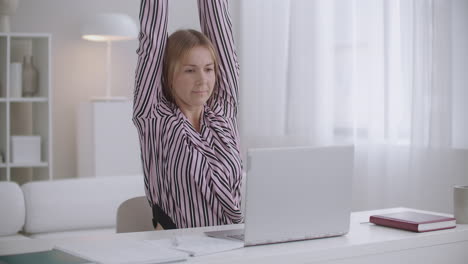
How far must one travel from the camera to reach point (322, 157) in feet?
5.48

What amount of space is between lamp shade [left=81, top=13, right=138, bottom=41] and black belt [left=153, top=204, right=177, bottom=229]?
3.36m

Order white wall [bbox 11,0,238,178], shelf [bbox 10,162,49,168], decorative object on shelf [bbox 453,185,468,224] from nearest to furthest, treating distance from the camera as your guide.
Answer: decorative object on shelf [bbox 453,185,468,224] < shelf [bbox 10,162,49,168] < white wall [bbox 11,0,238,178]

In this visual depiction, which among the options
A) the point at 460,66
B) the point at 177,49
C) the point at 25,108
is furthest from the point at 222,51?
the point at 25,108

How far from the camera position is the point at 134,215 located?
88.0 inches

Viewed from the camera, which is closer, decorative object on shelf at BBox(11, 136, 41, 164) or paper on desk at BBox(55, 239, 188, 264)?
paper on desk at BBox(55, 239, 188, 264)

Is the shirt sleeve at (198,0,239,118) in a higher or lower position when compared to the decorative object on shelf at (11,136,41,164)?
higher

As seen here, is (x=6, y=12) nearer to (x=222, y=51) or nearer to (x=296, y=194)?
(x=222, y=51)

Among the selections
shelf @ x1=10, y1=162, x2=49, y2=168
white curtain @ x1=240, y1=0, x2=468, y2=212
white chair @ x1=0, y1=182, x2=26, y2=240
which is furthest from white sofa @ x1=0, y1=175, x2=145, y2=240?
shelf @ x1=10, y1=162, x2=49, y2=168

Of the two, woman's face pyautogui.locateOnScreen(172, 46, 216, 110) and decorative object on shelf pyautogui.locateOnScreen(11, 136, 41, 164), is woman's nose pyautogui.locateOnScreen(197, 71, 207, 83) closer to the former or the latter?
woman's face pyautogui.locateOnScreen(172, 46, 216, 110)

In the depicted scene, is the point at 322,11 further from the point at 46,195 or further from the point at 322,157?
the point at 322,157

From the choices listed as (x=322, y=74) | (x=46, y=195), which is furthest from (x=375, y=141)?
(x=46, y=195)

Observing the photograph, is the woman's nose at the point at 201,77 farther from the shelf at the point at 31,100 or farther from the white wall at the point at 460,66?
the shelf at the point at 31,100

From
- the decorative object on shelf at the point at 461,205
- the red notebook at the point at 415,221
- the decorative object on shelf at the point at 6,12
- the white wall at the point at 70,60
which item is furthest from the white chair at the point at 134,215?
the white wall at the point at 70,60

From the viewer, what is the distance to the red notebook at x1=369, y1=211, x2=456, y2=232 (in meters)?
1.83
